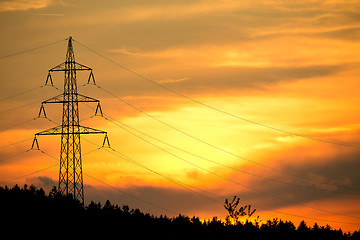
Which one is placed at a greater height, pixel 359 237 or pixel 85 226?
pixel 359 237

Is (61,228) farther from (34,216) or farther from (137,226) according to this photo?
(137,226)

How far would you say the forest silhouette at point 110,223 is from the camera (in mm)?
108250

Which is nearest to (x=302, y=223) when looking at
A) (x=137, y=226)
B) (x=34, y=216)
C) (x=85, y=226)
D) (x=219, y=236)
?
(x=219, y=236)

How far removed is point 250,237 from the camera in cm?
13125

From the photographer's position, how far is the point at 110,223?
12462 centimetres

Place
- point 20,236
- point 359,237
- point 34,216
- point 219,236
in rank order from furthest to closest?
point 359,237 < point 219,236 < point 34,216 < point 20,236

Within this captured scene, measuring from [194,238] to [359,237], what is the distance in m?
36.8

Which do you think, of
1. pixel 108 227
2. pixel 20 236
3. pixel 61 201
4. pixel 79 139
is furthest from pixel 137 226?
pixel 79 139

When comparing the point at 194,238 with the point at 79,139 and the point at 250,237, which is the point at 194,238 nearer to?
the point at 250,237

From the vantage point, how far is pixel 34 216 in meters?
110

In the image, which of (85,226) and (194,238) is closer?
(85,226)

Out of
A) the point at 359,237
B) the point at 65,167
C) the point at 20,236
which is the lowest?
the point at 20,236

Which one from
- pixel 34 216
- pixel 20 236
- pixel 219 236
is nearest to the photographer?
pixel 20 236

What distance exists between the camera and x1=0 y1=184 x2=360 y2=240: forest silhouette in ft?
355
